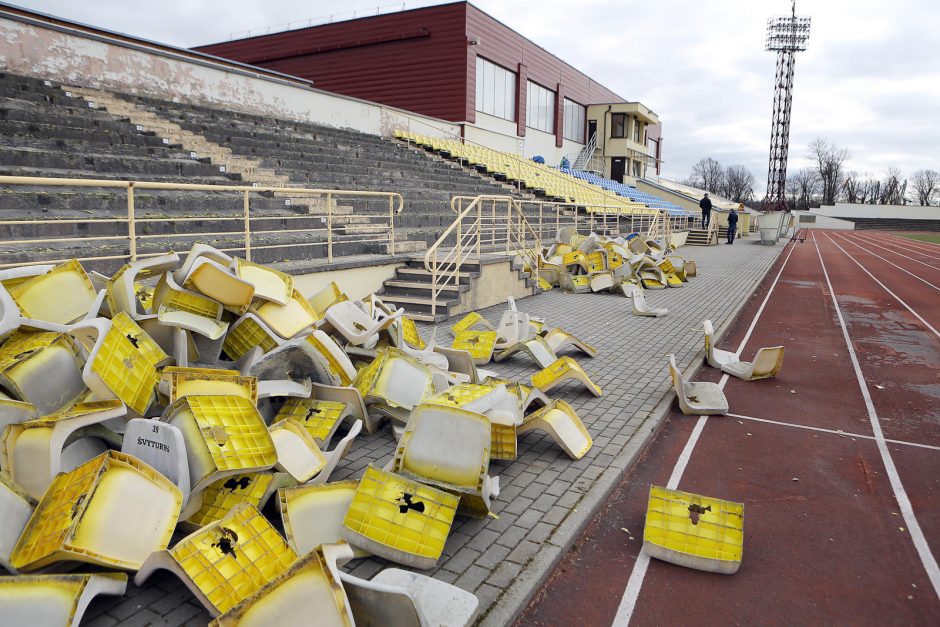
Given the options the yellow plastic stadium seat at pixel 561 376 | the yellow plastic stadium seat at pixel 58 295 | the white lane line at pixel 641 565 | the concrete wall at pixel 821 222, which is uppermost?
the concrete wall at pixel 821 222

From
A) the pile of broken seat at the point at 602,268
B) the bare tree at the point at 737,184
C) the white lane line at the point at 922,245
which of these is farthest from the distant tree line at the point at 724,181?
the pile of broken seat at the point at 602,268

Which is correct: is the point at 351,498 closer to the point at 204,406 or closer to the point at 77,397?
the point at 204,406

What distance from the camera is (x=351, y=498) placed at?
3.82 metres

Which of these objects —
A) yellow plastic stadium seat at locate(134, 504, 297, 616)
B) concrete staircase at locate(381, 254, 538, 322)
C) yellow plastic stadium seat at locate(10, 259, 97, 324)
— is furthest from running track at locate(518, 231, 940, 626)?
yellow plastic stadium seat at locate(10, 259, 97, 324)

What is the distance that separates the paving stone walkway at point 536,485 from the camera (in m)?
3.14

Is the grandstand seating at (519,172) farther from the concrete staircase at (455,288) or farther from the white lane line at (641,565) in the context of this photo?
the white lane line at (641,565)

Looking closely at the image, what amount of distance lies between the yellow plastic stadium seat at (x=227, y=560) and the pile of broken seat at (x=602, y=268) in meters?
11.9

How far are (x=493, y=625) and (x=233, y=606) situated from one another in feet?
4.04

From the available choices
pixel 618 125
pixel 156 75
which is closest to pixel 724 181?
pixel 618 125

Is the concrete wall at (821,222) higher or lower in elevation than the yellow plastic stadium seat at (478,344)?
higher

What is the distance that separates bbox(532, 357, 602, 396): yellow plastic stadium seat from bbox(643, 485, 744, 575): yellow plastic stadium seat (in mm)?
2521

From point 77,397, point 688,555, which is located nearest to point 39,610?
point 77,397

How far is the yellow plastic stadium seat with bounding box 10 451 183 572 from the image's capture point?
297 cm

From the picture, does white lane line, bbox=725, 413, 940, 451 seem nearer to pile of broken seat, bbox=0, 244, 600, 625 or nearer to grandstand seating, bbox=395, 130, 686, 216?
pile of broken seat, bbox=0, 244, 600, 625
